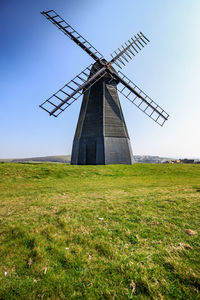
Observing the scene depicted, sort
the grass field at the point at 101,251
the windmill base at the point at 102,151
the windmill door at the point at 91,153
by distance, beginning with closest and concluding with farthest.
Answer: the grass field at the point at 101,251 < the windmill base at the point at 102,151 < the windmill door at the point at 91,153

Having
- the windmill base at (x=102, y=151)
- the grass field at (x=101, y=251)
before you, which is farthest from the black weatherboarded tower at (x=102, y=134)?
the grass field at (x=101, y=251)

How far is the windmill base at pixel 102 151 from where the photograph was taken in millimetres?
19125

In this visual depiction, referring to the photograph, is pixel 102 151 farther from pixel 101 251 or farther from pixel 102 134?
pixel 101 251

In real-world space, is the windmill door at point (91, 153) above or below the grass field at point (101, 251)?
above

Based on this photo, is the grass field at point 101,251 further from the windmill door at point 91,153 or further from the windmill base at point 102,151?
the windmill door at point 91,153

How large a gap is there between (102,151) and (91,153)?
182 cm

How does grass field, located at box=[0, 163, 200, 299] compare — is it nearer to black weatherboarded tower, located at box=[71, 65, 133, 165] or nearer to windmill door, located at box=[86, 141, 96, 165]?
black weatherboarded tower, located at box=[71, 65, 133, 165]

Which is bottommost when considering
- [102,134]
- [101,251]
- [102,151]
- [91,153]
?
[101,251]

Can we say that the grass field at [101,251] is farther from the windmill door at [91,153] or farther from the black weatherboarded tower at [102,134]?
the windmill door at [91,153]

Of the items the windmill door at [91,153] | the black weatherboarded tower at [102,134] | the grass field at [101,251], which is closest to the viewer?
the grass field at [101,251]

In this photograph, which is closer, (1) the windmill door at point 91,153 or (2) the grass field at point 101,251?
(2) the grass field at point 101,251

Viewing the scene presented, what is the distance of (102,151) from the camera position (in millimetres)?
19078

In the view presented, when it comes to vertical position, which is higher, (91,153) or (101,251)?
(91,153)

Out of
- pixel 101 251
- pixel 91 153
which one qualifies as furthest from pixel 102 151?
pixel 101 251
